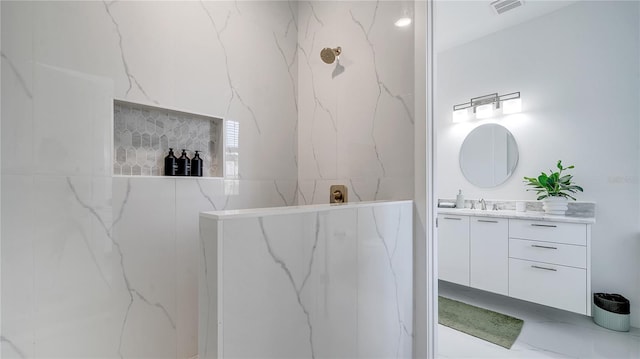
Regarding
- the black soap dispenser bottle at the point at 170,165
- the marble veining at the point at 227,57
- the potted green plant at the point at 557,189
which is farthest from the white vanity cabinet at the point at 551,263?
the black soap dispenser bottle at the point at 170,165

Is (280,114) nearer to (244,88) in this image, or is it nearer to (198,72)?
(244,88)

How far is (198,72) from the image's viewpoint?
1646mm

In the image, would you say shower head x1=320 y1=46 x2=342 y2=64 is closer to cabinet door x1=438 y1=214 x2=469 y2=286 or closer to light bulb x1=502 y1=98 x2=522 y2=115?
cabinet door x1=438 y1=214 x2=469 y2=286

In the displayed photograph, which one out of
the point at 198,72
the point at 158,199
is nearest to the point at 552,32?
the point at 198,72

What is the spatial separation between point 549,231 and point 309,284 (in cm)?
240

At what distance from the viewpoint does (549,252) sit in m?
2.38

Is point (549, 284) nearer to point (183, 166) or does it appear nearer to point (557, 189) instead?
point (557, 189)

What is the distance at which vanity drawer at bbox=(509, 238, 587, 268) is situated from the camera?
2.24 m

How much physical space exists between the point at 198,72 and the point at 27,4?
0.70 m

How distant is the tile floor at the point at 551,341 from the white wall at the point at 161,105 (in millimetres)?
1284

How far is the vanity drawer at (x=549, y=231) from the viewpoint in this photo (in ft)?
7.37

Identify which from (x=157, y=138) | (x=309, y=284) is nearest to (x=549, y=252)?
(x=309, y=284)

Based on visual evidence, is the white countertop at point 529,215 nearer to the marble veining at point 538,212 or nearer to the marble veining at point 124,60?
the marble veining at point 538,212

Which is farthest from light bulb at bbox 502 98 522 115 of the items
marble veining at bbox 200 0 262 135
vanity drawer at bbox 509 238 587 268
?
marble veining at bbox 200 0 262 135
